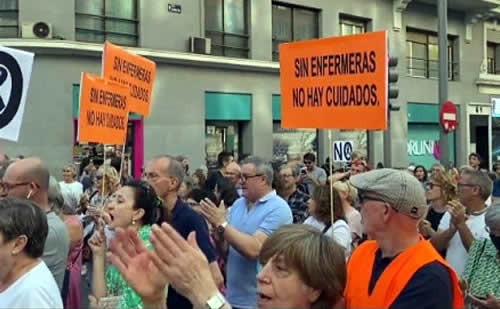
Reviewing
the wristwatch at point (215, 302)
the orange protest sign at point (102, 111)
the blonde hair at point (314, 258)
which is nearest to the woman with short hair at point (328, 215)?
the orange protest sign at point (102, 111)

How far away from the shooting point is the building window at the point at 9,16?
56.5 feet

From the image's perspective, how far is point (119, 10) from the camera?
61.5ft

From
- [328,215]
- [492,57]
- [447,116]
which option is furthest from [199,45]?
[492,57]

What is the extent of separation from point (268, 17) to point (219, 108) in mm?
3270

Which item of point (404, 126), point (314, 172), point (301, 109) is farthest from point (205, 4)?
point (301, 109)

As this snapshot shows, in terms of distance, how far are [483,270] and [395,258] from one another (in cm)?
168

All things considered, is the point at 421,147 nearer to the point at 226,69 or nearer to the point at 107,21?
the point at 226,69

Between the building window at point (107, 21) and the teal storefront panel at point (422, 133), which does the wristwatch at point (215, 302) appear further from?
the teal storefront panel at point (422, 133)

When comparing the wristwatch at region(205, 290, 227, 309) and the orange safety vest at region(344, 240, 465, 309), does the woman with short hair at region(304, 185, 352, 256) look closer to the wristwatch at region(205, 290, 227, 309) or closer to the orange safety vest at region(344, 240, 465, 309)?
the orange safety vest at region(344, 240, 465, 309)

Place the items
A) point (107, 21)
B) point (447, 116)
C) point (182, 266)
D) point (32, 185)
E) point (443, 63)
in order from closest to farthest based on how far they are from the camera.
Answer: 1. point (182, 266)
2. point (32, 185)
3. point (447, 116)
4. point (443, 63)
5. point (107, 21)

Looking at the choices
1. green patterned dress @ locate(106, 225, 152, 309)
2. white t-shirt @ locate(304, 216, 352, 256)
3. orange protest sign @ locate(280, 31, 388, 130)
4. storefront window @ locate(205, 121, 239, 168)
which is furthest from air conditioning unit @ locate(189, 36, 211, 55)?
green patterned dress @ locate(106, 225, 152, 309)

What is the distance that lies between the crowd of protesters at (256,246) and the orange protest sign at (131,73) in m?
2.61

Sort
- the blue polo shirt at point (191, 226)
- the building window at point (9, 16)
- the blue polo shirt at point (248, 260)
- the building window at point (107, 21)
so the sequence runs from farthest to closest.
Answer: the building window at point (107, 21), the building window at point (9, 16), the blue polo shirt at point (248, 260), the blue polo shirt at point (191, 226)

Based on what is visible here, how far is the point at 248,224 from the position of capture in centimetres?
586
